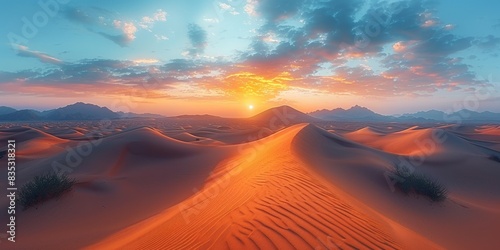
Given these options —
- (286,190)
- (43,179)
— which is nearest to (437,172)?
(286,190)

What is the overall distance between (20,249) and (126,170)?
9242mm

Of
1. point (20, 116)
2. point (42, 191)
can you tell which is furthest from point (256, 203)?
point (20, 116)

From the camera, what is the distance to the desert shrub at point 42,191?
8859 millimetres

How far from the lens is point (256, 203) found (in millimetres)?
5285

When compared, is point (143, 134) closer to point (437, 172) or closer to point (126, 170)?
point (126, 170)

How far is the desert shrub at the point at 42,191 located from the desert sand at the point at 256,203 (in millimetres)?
299

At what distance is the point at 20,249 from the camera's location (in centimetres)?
592

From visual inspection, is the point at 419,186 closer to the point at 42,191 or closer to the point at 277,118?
the point at 42,191

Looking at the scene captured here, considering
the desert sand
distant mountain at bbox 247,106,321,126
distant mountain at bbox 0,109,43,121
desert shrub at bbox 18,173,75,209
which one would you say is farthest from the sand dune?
distant mountain at bbox 0,109,43,121

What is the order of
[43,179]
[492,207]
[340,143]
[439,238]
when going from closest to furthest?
[439,238], [43,179], [492,207], [340,143]

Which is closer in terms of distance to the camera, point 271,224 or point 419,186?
point 271,224

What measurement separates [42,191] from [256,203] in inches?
320

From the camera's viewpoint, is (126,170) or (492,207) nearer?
(492,207)

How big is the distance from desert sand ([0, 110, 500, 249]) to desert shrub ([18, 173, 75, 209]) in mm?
299
